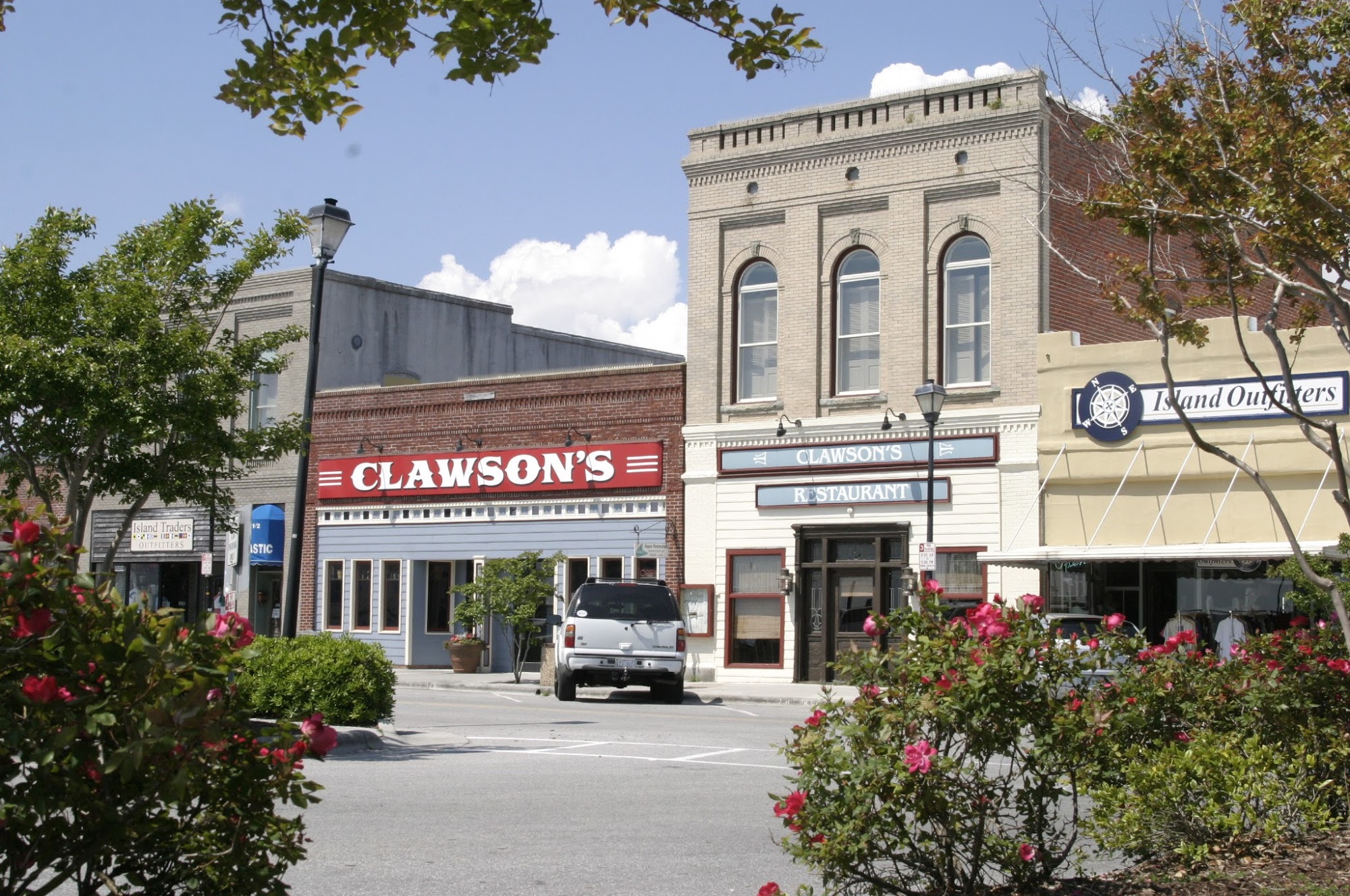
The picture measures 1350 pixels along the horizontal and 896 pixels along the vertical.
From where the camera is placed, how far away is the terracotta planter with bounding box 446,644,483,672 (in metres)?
32.2

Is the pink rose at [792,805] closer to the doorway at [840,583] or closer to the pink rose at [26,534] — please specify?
the pink rose at [26,534]

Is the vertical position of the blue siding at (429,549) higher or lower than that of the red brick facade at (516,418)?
lower

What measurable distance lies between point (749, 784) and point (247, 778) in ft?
28.0

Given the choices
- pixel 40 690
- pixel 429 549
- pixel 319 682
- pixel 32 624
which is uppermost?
pixel 429 549

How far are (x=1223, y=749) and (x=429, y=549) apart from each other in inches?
1102

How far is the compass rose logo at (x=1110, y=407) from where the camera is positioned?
84.3 ft

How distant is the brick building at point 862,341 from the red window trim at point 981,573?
0.06 metres

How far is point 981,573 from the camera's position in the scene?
2673 centimetres

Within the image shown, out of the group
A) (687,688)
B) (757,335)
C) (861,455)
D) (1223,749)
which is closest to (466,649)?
(687,688)

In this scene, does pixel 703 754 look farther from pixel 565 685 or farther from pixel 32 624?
pixel 32 624

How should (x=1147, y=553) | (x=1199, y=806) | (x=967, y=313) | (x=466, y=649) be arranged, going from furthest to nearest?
(x=466, y=649)
(x=967, y=313)
(x=1147, y=553)
(x=1199, y=806)

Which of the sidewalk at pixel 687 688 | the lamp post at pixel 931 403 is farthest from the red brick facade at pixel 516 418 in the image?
the lamp post at pixel 931 403

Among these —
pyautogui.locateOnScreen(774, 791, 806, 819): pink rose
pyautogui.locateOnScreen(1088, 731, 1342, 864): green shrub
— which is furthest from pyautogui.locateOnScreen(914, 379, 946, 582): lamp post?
pyautogui.locateOnScreen(774, 791, 806, 819): pink rose

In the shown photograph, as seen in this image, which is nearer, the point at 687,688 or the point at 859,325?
the point at 687,688
